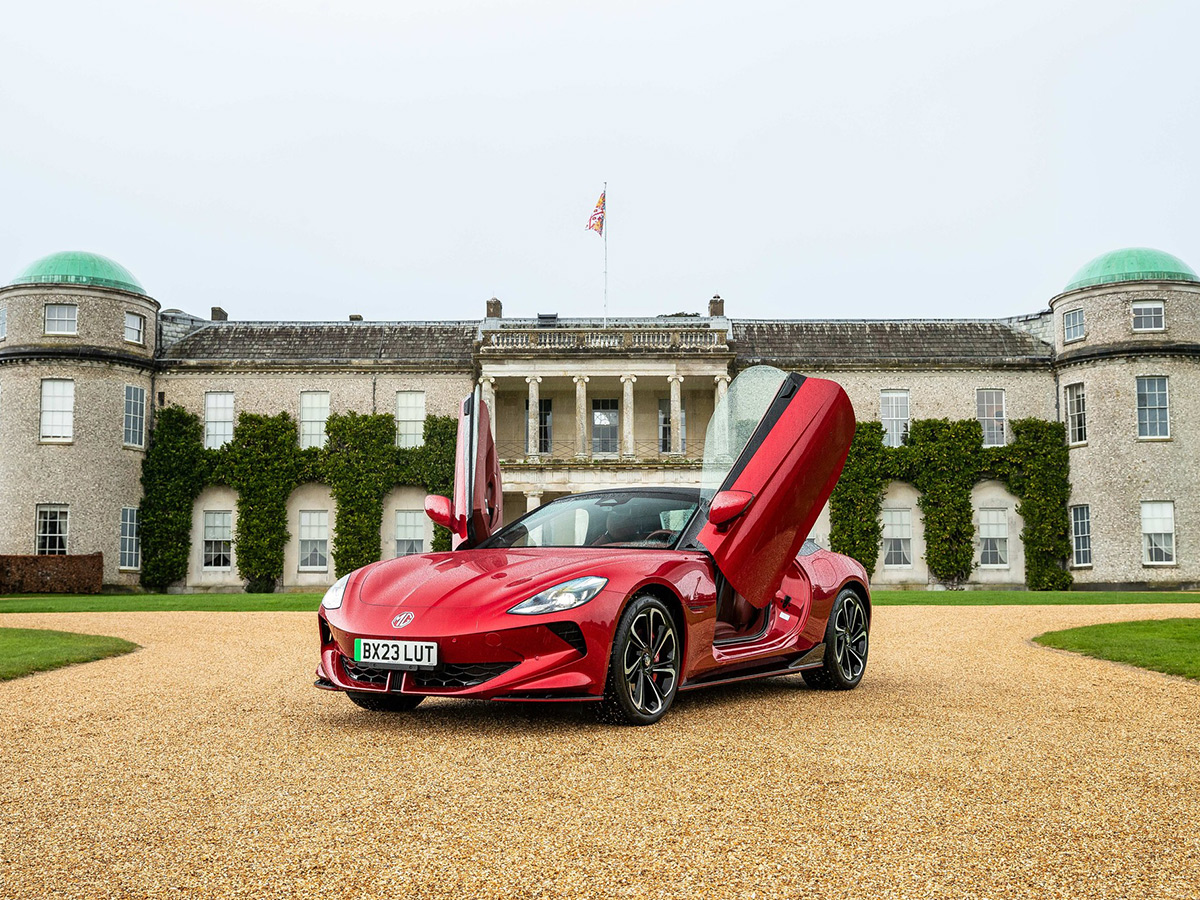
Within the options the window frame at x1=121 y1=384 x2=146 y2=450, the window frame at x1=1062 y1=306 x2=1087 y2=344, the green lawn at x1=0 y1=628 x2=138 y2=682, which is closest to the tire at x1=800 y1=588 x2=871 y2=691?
the green lawn at x1=0 y1=628 x2=138 y2=682

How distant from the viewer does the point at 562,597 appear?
5.10 meters

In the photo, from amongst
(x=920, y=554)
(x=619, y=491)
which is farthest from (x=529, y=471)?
(x=619, y=491)

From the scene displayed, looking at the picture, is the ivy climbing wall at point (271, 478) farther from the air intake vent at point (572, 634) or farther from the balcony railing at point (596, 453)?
the air intake vent at point (572, 634)

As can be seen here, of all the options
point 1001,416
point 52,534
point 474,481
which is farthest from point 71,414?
point 1001,416

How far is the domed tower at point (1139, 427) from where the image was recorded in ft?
92.6

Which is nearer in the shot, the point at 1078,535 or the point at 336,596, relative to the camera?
the point at 336,596

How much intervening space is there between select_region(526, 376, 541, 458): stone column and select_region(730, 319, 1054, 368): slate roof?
6139 mm

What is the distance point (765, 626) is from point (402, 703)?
7.22ft

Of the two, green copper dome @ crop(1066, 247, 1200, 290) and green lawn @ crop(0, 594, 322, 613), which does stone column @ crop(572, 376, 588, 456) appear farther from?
green copper dome @ crop(1066, 247, 1200, 290)

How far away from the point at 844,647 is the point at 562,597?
2713 millimetres

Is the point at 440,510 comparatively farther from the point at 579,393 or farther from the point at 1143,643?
the point at 579,393

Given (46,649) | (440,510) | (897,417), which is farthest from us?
(897,417)

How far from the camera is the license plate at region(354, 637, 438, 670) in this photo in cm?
501

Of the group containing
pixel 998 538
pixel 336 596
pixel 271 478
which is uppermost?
pixel 271 478
